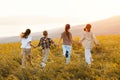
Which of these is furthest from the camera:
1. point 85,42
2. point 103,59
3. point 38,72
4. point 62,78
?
point 103,59

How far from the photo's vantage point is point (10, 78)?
17.9m

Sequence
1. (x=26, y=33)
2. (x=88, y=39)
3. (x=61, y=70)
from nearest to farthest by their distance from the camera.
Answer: (x=61, y=70) < (x=26, y=33) < (x=88, y=39)

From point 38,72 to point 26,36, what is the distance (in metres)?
1.92

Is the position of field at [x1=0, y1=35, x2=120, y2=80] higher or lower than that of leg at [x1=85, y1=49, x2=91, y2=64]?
lower

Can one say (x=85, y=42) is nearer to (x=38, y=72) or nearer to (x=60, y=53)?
(x=38, y=72)

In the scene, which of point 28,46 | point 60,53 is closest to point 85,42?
point 28,46

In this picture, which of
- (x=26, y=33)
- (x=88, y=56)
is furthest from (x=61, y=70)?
(x=26, y=33)

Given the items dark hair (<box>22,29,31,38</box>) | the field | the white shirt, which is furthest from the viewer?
the white shirt

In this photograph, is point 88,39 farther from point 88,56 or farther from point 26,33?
point 26,33

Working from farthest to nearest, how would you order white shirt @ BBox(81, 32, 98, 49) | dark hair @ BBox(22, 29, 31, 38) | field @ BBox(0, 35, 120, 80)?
white shirt @ BBox(81, 32, 98, 49) → dark hair @ BBox(22, 29, 31, 38) → field @ BBox(0, 35, 120, 80)

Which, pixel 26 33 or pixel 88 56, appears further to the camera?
pixel 88 56

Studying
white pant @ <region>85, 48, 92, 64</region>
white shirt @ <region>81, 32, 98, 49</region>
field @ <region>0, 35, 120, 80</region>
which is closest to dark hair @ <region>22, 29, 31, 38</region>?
field @ <region>0, 35, 120, 80</region>

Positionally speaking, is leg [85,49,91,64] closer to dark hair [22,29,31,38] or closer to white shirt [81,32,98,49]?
white shirt [81,32,98,49]

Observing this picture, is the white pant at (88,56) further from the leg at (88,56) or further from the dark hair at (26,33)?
the dark hair at (26,33)
